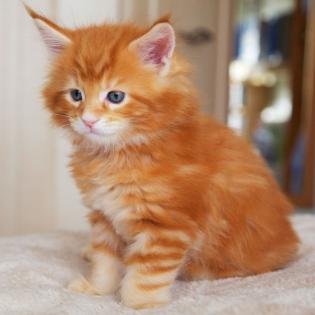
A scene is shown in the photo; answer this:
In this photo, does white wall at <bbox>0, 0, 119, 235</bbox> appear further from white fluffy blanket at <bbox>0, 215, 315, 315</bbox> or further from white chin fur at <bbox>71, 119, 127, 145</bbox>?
white chin fur at <bbox>71, 119, 127, 145</bbox>

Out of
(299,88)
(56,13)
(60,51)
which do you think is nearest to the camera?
(60,51)

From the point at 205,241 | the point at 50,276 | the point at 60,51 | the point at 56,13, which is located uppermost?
the point at 56,13

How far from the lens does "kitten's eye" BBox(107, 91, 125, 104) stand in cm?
108

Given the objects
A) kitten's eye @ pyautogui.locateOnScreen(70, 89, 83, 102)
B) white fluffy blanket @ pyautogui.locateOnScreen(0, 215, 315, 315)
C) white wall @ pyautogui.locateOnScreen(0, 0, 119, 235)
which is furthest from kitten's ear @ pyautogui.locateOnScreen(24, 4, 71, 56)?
white wall @ pyautogui.locateOnScreen(0, 0, 119, 235)

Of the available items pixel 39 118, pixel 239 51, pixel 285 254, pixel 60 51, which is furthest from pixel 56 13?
pixel 239 51

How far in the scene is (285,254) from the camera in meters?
1.33

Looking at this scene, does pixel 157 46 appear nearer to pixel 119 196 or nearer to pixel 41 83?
pixel 119 196

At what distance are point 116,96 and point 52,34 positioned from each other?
0.76 ft

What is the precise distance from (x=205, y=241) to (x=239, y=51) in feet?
12.0

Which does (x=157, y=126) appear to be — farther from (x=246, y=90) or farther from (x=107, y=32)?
(x=246, y=90)

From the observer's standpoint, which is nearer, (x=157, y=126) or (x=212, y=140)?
(x=157, y=126)

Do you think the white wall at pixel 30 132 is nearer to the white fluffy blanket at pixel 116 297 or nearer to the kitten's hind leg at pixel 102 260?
the white fluffy blanket at pixel 116 297

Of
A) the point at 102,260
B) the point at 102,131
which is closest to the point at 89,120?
the point at 102,131

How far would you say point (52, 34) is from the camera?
117cm
